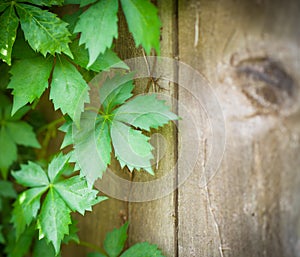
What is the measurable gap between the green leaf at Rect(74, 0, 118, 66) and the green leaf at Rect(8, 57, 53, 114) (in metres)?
0.18

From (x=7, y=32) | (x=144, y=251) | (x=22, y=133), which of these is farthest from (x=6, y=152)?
(x=144, y=251)

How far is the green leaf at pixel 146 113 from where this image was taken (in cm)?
99

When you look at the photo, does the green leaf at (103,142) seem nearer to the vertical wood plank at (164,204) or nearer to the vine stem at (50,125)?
the vertical wood plank at (164,204)

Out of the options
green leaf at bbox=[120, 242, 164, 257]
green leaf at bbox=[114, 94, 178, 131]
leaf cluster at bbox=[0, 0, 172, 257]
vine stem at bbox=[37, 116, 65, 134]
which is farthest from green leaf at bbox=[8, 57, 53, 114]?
green leaf at bbox=[120, 242, 164, 257]

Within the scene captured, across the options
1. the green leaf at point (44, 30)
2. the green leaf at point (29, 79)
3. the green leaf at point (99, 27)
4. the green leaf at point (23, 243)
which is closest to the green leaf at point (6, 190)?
the green leaf at point (23, 243)

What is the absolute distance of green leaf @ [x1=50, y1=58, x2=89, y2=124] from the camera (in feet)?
3.35

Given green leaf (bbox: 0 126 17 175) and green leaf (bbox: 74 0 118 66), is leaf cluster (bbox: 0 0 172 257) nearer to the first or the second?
green leaf (bbox: 74 0 118 66)

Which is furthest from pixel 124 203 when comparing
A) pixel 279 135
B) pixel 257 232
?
pixel 279 135

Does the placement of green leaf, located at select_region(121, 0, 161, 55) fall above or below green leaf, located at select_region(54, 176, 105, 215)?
above

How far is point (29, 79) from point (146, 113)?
0.31 metres

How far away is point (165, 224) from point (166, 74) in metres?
0.40

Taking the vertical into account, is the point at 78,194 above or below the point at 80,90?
below

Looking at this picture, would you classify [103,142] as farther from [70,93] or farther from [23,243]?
[23,243]

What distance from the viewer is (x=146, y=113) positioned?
39.6 inches
